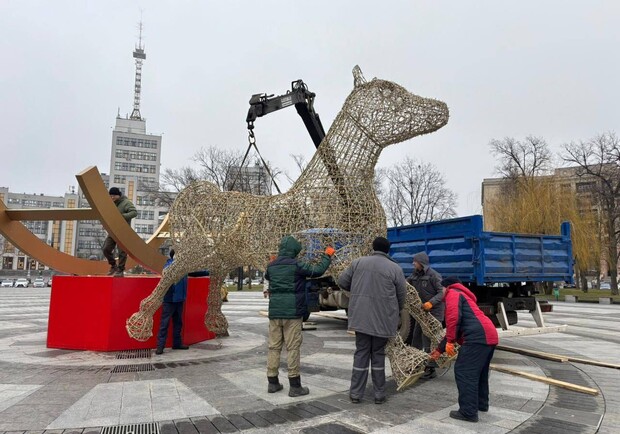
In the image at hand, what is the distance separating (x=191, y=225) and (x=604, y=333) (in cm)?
971

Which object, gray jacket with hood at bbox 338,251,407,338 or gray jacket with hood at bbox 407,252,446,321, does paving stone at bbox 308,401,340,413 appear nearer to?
gray jacket with hood at bbox 338,251,407,338

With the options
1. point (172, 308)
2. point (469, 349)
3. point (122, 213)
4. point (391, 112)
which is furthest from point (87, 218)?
point (469, 349)

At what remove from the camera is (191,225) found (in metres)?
6.03

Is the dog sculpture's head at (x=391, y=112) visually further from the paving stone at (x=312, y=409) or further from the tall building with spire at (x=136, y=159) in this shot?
the tall building with spire at (x=136, y=159)

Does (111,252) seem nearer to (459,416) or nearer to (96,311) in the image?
(96,311)

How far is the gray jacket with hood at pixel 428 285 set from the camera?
5098mm

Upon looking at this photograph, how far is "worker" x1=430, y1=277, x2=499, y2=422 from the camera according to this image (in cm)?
352

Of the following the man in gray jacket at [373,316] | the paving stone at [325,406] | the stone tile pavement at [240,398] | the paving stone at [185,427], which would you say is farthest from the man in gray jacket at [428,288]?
the paving stone at [185,427]

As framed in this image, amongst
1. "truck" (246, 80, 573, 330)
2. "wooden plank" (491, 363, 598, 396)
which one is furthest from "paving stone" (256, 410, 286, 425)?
"wooden plank" (491, 363, 598, 396)

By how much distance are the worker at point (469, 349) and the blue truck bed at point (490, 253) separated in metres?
2.31

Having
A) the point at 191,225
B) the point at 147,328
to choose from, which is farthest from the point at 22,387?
the point at 191,225

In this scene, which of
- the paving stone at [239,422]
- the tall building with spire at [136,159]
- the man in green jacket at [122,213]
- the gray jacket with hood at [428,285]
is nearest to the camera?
the paving stone at [239,422]

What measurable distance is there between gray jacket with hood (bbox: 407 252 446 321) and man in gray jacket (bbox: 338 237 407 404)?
1.13m

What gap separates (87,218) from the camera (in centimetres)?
662
